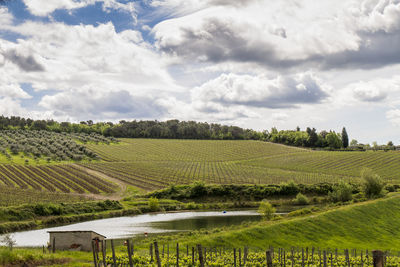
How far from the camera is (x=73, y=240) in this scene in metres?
37.2

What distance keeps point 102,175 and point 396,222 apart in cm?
8559

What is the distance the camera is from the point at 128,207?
90250mm

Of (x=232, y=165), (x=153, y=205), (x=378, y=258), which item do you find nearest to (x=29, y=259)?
(x=378, y=258)

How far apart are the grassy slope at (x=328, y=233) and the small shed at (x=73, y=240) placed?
37.8 feet

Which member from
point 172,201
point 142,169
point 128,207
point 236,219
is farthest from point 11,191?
point 142,169

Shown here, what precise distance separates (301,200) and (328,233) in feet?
162

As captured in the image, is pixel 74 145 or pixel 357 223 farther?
pixel 74 145

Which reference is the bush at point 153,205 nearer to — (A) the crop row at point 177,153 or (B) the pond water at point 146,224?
(B) the pond water at point 146,224

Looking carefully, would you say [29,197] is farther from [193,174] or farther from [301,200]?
[301,200]

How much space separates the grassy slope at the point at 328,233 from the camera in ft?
153

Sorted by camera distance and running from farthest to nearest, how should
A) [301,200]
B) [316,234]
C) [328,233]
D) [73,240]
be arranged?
[301,200] < [328,233] < [316,234] < [73,240]

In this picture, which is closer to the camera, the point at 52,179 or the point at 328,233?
the point at 328,233

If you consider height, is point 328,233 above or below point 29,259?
below

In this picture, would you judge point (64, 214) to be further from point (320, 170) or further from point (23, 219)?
point (320, 170)
